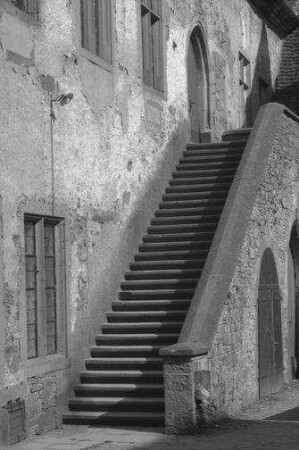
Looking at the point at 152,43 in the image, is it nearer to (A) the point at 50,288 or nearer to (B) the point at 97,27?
(B) the point at 97,27

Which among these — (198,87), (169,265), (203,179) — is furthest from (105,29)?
(198,87)

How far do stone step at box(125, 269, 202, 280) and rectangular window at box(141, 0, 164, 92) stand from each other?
3166 millimetres

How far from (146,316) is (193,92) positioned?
6.46m

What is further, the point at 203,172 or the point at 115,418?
the point at 203,172

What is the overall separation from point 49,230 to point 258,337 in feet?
11.4

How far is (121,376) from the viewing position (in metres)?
11.0

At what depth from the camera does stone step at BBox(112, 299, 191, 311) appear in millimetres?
11837

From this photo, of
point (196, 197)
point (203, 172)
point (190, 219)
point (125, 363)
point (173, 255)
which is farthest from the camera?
point (203, 172)

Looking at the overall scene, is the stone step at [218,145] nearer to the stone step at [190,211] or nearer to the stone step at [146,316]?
the stone step at [190,211]

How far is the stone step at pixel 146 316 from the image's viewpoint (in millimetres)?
11672

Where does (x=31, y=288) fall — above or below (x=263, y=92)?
below

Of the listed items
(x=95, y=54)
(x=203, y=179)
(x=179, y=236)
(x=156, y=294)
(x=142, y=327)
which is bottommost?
(x=142, y=327)

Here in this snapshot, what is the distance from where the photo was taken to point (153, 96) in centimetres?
1428

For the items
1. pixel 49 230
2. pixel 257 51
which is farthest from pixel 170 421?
pixel 257 51
